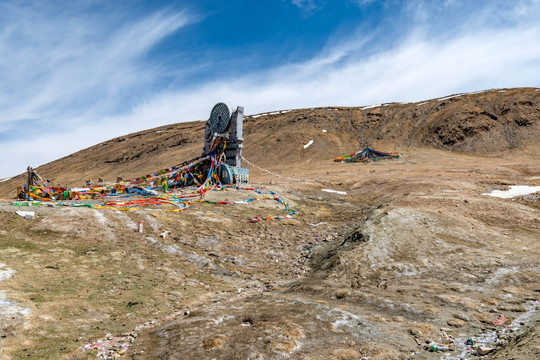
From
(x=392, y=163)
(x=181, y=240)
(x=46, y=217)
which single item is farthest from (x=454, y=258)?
(x=392, y=163)

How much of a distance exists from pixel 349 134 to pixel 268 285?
176 ft

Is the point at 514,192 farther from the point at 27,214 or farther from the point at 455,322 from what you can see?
the point at 27,214

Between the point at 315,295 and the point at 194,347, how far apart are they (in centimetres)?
278

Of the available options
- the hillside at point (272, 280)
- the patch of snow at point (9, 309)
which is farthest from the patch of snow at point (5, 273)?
the patch of snow at point (9, 309)

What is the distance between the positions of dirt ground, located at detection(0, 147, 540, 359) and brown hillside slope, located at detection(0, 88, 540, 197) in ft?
108

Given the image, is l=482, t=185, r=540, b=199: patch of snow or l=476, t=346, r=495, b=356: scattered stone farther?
l=482, t=185, r=540, b=199: patch of snow

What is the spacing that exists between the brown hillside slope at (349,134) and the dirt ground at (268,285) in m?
32.9

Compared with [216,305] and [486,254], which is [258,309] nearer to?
[216,305]

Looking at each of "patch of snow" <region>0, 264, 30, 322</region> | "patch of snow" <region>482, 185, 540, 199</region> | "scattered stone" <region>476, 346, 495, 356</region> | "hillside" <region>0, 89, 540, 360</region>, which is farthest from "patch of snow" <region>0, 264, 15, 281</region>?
"patch of snow" <region>482, 185, 540, 199</region>

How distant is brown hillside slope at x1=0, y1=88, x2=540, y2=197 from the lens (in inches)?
1940

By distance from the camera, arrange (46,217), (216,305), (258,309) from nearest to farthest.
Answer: (258,309) → (216,305) → (46,217)

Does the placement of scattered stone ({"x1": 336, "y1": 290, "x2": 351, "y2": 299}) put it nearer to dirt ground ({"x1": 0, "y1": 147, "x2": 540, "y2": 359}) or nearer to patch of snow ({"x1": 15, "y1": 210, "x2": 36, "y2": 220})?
dirt ground ({"x1": 0, "y1": 147, "x2": 540, "y2": 359})

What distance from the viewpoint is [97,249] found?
9.17 meters

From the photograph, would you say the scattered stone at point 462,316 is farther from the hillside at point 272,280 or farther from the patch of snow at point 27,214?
the patch of snow at point 27,214
